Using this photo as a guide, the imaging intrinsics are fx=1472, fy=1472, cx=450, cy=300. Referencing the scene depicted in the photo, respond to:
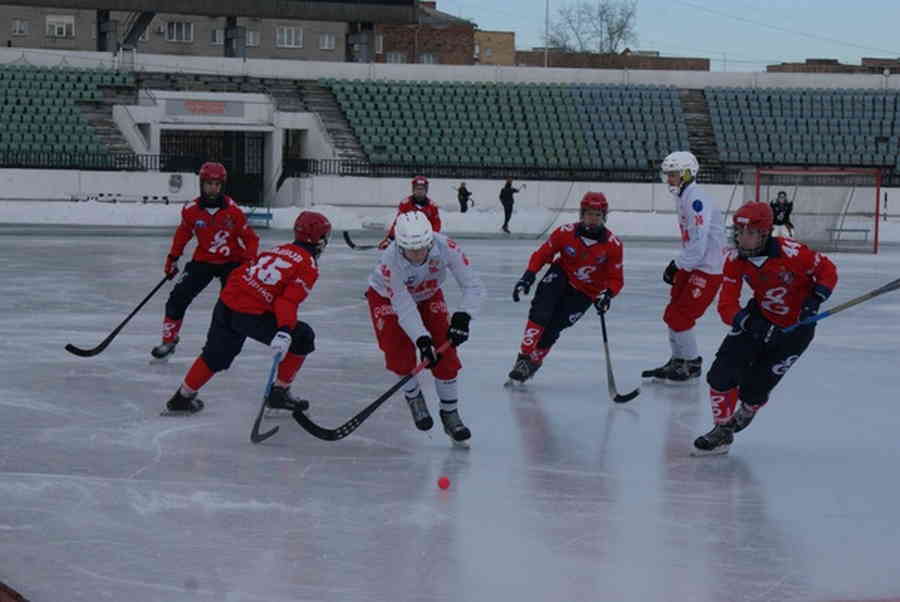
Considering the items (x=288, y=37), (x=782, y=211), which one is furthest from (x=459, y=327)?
(x=288, y=37)

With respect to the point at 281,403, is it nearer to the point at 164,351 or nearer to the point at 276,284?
the point at 276,284

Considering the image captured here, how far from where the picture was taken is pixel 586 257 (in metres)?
8.85

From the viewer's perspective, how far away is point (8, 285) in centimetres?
1441

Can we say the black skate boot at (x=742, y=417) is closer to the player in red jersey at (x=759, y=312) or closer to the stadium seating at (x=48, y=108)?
the player in red jersey at (x=759, y=312)

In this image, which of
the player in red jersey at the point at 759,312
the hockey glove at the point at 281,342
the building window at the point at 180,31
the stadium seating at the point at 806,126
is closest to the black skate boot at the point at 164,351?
the hockey glove at the point at 281,342

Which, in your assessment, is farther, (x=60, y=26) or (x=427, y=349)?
(x=60, y=26)

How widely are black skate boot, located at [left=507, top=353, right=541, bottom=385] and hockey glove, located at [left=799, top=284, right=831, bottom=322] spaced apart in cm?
256

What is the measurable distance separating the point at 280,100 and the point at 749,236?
95.3 feet

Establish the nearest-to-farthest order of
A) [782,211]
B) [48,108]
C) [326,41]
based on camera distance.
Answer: [782,211], [48,108], [326,41]

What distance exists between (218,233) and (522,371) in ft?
6.99

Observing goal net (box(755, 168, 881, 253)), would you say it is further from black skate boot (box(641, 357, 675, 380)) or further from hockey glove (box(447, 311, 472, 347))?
hockey glove (box(447, 311, 472, 347))

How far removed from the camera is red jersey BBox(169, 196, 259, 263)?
9289 mm

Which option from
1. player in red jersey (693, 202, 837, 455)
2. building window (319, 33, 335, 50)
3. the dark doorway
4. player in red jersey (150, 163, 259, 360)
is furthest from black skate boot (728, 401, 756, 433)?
building window (319, 33, 335, 50)

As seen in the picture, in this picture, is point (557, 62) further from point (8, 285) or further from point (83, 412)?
point (83, 412)
